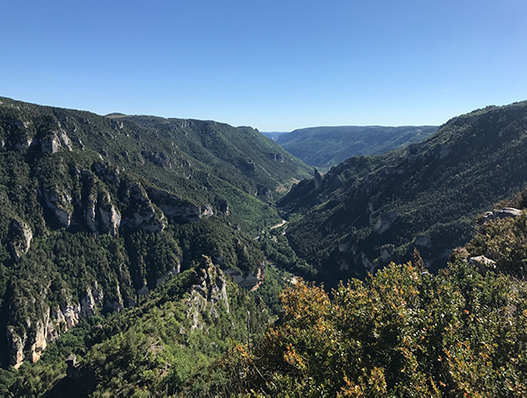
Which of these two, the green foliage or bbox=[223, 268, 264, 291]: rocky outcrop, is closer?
the green foliage

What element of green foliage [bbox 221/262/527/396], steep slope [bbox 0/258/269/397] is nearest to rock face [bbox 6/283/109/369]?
steep slope [bbox 0/258/269/397]

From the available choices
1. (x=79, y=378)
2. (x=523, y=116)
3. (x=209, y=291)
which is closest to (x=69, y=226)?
(x=209, y=291)

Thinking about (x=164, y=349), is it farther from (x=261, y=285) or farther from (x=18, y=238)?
(x=18, y=238)

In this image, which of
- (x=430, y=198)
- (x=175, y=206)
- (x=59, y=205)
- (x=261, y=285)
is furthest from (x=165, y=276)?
(x=430, y=198)

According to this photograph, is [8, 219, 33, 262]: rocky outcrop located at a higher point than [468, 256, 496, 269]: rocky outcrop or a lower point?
higher

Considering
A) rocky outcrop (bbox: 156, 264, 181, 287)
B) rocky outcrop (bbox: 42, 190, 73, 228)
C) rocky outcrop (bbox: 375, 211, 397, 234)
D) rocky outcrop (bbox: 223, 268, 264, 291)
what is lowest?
rocky outcrop (bbox: 223, 268, 264, 291)

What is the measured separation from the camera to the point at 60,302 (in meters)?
118

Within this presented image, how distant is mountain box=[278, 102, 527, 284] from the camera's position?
11956cm

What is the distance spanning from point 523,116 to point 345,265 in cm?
13585

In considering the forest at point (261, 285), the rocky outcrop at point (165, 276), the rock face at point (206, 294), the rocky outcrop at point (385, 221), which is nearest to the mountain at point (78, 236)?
Answer: the rocky outcrop at point (165, 276)

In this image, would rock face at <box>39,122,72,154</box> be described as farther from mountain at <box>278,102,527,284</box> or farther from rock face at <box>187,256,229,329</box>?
mountain at <box>278,102,527,284</box>

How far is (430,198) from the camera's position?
5792 inches

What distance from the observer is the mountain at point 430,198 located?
119562 mm

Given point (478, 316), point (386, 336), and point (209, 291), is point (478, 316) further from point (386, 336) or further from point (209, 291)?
point (209, 291)
